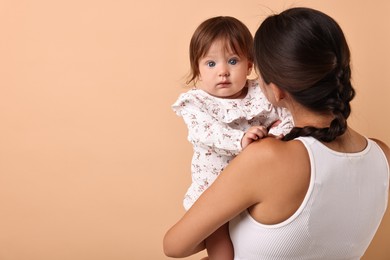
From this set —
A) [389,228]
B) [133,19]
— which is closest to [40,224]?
[133,19]

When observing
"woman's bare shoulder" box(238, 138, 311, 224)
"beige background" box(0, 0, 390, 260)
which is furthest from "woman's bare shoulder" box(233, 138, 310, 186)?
"beige background" box(0, 0, 390, 260)

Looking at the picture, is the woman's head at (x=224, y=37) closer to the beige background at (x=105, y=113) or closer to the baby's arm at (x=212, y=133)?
the baby's arm at (x=212, y=133)

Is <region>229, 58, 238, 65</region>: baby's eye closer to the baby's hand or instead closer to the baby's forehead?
the baby's forehead

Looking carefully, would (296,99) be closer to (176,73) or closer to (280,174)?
(280,174)

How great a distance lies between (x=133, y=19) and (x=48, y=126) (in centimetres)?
66

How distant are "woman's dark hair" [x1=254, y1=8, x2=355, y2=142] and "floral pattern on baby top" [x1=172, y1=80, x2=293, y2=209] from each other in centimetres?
35

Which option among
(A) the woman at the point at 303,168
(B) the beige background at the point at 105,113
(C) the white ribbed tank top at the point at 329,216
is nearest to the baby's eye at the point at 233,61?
(A) the woman at the point at 303,168

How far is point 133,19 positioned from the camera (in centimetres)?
268

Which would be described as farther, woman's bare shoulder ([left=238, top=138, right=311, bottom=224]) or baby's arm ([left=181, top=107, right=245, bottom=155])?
baby's arm ([left=181, top=107, right=245, bottom=155])

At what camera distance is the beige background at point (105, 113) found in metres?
2.67

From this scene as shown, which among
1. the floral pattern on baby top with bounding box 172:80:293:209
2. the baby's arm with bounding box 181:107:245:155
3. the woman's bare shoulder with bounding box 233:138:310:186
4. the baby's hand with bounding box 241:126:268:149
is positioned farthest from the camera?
the floral pattern on baby top with bounding box 172:80:293:209

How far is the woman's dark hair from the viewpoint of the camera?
132cm

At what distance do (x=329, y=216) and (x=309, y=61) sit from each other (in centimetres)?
37

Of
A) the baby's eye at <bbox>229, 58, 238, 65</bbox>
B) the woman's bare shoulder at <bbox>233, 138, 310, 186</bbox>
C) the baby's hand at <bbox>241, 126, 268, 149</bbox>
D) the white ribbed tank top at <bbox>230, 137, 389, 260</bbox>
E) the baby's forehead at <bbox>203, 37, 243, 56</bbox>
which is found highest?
the baby's forehead at <bbox>203, 37, 243, 56</bbox>
